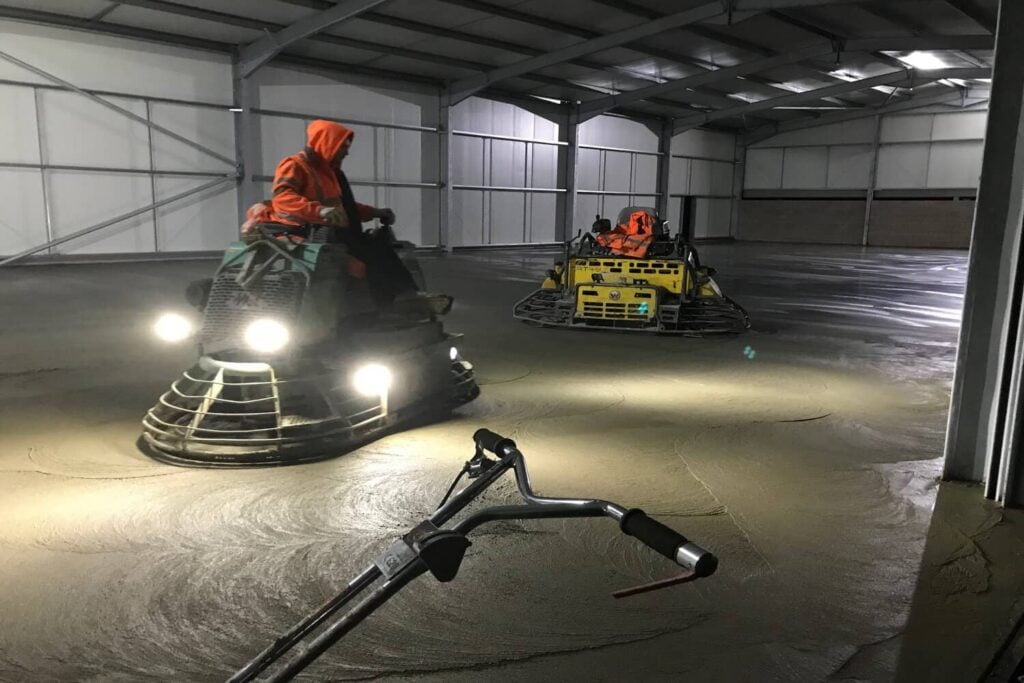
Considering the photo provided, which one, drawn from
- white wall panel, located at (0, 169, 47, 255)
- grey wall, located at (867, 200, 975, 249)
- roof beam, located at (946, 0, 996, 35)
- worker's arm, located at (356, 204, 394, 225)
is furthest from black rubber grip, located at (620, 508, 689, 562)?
grey wall, located at (867, 200, 975, 249)

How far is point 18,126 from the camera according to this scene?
1441 cm

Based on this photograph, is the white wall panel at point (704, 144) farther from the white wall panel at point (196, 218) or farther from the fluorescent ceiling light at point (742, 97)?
the white wall panel at point (196, 218)

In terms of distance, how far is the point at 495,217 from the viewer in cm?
2377

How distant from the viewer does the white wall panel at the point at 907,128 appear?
94.8 ft

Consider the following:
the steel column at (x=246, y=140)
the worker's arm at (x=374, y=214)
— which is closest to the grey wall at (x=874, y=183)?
the steel column at (x=246, y=140)

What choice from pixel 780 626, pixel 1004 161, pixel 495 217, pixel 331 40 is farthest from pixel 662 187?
pixel 780 626

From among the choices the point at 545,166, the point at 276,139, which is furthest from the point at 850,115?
the point at 276,139

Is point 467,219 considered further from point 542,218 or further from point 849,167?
point 849,167

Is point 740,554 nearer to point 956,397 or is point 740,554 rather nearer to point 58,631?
point 956,397

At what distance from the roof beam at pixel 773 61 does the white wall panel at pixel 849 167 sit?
6.73m

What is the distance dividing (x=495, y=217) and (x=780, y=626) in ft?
70.7

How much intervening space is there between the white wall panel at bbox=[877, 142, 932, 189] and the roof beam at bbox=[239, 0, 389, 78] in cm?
2275

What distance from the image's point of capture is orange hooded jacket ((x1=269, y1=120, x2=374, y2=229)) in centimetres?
516

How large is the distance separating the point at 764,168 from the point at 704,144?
323 cm
